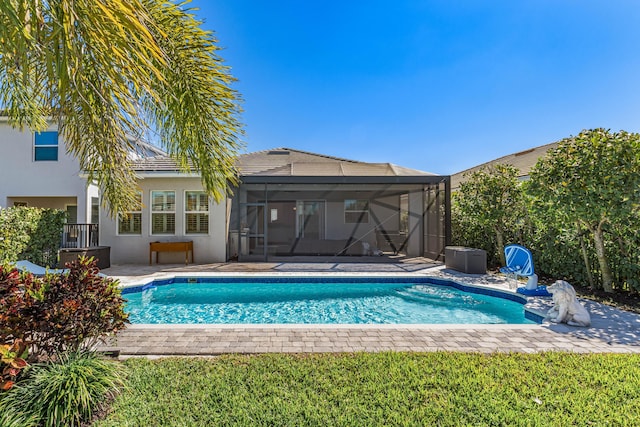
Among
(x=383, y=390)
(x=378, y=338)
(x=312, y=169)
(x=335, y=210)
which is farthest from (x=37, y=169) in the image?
(x=383, y=390)

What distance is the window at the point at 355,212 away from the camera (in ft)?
54.4

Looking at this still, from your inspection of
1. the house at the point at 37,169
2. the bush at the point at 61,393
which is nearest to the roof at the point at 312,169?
the house at the point at 37,169

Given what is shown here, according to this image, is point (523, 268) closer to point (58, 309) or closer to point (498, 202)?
point (498, 202)

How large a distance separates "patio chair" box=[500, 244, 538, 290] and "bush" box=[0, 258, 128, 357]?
7.84 m

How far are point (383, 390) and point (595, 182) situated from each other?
6.26m

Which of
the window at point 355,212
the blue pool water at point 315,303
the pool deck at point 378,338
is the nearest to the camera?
the pool deck at point 378,338

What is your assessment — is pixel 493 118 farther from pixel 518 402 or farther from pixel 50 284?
pixel 50 284

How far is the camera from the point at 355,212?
54.7ft

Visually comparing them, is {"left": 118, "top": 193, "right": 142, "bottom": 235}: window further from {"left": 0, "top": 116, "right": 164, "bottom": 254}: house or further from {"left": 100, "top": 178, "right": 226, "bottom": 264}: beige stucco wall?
{"left": 0, "top": 116, "right": 164, "bottom": 254}: house

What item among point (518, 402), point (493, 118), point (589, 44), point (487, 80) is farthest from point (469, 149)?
point (518, 402)

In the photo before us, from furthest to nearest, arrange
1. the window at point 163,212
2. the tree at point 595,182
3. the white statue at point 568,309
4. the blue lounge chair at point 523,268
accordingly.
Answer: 1. the window at point 163,212
2. the blue lounge chair at point 523,268
3. the tree at point 595,182
4. the white statue at point 568,309

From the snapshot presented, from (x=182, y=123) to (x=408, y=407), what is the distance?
3.83 metres

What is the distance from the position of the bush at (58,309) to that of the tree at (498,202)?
31.3ft

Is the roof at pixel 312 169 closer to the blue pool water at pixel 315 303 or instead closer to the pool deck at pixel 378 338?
the blue pool water at pixel 315 303
